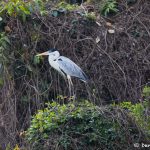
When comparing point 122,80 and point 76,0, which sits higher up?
point 76,0

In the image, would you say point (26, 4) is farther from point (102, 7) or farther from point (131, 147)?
point (131, 147)

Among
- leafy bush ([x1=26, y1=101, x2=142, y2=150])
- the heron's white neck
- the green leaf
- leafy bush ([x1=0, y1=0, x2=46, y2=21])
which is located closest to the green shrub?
leafy bush ([x1=26, y1=101, x2=142, y2=150])

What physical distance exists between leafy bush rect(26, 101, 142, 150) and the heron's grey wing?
5.61ft

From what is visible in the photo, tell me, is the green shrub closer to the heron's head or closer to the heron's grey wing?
the heron's grey wing

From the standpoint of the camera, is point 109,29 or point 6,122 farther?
point 109,29

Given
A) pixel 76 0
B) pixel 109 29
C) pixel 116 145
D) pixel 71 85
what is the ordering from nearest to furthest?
pixel 116 145, pixel 71 85, pixel 109 29, pixel 76 0

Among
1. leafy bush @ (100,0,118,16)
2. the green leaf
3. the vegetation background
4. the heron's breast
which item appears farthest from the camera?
leafy bush @ (100,0,118,16)

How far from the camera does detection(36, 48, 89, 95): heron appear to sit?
33.3ft

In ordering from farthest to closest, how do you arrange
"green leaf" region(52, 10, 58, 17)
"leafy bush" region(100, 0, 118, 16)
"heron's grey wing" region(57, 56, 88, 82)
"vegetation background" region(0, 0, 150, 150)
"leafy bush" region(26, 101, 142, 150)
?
1. "leafy bush" region(100, 0, 118, 16)
2. "green leaf" region(52, 10, 58, 17)
3. "vegetation background" region(0, 0, 150, 150)
4. "heron's grey wing" region(57, 56, 88, 82)
5. "leafy bush" region(26, 101, 142, 150)

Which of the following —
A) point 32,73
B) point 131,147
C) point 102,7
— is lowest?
point 131,147

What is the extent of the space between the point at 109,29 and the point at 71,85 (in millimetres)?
1196

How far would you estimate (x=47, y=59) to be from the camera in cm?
1080

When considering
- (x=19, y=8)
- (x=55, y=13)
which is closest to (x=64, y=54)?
(x=55, y=13)

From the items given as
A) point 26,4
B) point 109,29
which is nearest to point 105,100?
point 109,29
